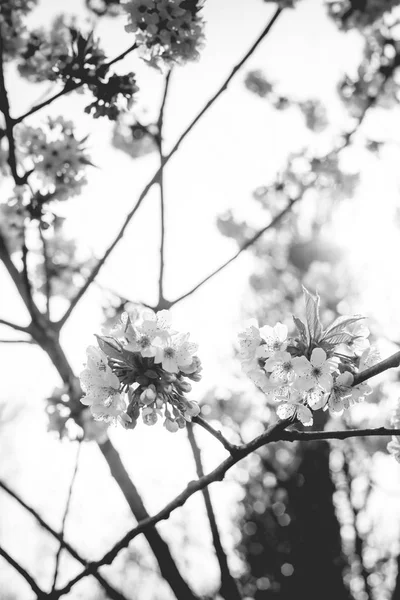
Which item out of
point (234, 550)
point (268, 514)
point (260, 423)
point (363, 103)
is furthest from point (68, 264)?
point (234, 550)

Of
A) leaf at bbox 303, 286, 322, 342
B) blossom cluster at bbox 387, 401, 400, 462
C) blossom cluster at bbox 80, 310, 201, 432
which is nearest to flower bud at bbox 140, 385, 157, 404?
blossom cluster at bbox 80, 310, 201, 432

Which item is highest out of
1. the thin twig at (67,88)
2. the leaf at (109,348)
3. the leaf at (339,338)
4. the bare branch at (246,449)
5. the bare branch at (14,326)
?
the thin twig at (67,88)

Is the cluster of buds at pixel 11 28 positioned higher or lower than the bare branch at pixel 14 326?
higher

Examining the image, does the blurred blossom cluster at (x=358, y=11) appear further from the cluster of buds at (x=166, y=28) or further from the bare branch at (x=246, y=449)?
the bare branch at (x=246, y=449)

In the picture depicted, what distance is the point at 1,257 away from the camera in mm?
3121

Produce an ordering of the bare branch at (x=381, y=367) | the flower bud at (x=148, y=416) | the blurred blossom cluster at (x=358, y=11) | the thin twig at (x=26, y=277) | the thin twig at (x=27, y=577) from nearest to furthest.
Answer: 1. the bare branch at (x=381, y=367)
2. the flower bud at (x=148, y=416)
3. the thin twig at (x=27, y=577)
4. the thin twig at (x=26, y=277)
5. the blurred blossom cluster at (x=358, y=11)

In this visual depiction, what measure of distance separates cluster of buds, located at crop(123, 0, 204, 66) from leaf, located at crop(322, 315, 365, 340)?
2038mm

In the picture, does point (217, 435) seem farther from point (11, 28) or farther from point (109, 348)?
point (11, 28)

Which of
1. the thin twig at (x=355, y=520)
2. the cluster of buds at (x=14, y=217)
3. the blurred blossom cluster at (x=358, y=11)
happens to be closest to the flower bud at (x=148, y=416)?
the cluster of buds at (x=14, y=217)

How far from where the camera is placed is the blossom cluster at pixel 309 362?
146 cm

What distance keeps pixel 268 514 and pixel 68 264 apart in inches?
375

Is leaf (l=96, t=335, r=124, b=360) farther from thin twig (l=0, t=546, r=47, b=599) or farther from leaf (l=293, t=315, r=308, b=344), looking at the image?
thin twig (l=0, t=546, r=47, b=599)

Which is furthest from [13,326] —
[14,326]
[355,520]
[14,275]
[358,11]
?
[355,520]

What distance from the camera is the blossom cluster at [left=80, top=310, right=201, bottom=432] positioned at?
1511 mm
